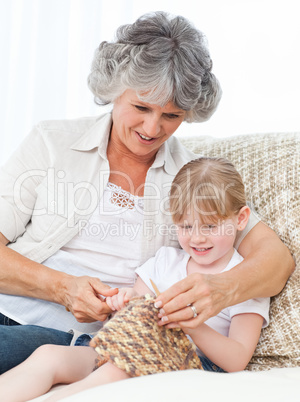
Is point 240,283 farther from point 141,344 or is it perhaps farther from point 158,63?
point 158,63

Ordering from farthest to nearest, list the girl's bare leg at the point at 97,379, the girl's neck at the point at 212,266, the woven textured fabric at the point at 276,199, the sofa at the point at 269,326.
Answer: the girl's neck at the point at 212,266
the woven textured fabric at the point at 276,199
the girl's bare leg at the point at 97,379
the sofa at the point at 269,326

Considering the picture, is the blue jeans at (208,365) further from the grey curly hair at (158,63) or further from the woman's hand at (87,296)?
the grey curly hair at (158,63)

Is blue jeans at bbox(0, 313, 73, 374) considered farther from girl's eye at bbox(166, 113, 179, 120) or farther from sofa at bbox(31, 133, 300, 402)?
girl's eye at bbox(166, 113, 179, 120)

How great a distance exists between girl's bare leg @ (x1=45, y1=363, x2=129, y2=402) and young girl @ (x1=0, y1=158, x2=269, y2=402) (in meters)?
0.01

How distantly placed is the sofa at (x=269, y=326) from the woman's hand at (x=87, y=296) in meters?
0.37

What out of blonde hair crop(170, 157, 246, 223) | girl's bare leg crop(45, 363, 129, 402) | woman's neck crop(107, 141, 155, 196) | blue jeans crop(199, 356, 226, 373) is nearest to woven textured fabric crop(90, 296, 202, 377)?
girl's bare leg crop(45, 363, 129, 402)

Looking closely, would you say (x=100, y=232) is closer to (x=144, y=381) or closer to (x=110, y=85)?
(x=110, y=85)

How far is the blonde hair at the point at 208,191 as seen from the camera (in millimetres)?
1515

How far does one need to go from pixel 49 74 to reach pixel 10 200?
60.4 inches

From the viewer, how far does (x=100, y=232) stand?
170cm

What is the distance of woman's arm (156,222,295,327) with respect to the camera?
4.10ft

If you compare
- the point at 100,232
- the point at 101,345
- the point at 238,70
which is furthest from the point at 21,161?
the point at 238,70

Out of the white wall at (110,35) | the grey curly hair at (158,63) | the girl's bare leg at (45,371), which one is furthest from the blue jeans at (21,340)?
the white wall at (110,35)

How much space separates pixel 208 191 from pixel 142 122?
0.33 meters
